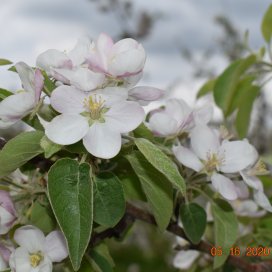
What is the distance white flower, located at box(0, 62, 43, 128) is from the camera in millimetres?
840

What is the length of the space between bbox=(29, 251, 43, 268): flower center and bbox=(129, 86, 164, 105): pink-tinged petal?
300 mm

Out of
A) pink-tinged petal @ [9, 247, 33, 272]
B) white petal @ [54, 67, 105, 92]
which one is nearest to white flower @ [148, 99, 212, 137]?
white petal @ [54, 67, 105, 92]

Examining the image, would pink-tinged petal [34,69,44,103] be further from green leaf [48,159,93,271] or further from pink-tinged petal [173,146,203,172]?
pink-tinged petal [173,146,203,172]

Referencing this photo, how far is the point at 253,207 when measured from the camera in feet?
4.22

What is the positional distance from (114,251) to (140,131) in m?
4.19

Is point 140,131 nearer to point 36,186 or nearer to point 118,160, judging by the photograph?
point 118,160

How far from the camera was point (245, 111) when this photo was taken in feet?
4.69

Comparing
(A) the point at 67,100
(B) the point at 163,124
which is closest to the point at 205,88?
(B) the point at 163,124

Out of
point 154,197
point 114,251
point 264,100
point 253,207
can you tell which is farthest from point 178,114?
point 114,251

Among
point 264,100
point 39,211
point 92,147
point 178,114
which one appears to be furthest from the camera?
point 264,100
